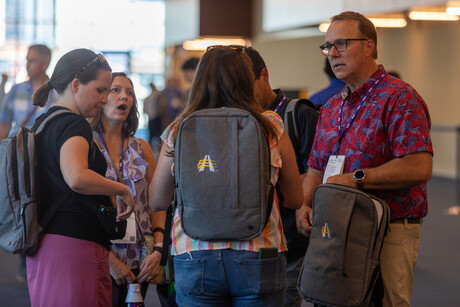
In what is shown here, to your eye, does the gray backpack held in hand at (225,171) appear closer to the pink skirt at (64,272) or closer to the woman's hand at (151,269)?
the pink skirt at (64,272)

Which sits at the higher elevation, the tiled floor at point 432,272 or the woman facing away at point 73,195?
the woman facing away at point 73,195

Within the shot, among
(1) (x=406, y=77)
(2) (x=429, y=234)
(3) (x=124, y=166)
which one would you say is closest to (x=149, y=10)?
(1) (x=406, y=77)

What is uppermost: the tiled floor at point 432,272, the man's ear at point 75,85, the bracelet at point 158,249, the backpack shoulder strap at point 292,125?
the man's ear at point 75,85

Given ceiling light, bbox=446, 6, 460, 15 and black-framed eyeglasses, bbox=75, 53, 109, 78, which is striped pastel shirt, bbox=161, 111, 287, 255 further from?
ceiling light, bbox=446, 6, 460, 15

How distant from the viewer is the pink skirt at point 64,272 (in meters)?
2.63

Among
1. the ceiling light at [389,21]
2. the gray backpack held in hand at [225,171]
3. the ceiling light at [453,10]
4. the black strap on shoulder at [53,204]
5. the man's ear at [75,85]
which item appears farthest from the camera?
the ceiling light at [389,21]

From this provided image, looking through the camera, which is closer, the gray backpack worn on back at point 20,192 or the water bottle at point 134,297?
the gray backpack worn on back at point 20,192

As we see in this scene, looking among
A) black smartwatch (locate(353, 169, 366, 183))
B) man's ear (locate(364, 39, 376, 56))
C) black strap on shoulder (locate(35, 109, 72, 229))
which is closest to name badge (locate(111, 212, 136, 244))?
black strap on shoulder (locate(35, 109, 72, 229))

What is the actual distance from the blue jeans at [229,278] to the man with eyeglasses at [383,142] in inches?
20.3

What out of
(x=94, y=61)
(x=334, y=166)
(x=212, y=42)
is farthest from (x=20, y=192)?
(x=212, y=42)

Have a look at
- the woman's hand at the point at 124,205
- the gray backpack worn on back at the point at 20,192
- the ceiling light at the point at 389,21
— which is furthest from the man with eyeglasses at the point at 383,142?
the ceiling light at the point at 389,21

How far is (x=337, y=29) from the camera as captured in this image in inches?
112

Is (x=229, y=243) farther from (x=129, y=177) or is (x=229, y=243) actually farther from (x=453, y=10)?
(x=453, y=10)

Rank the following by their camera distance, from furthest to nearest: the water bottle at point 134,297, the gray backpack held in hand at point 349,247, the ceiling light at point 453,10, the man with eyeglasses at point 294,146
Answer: the ceiling light at point 453,10, the man with eyeglasses at point 294,146, the water bottle at point 134,297, the gray backpack held in hand at point 349,247
